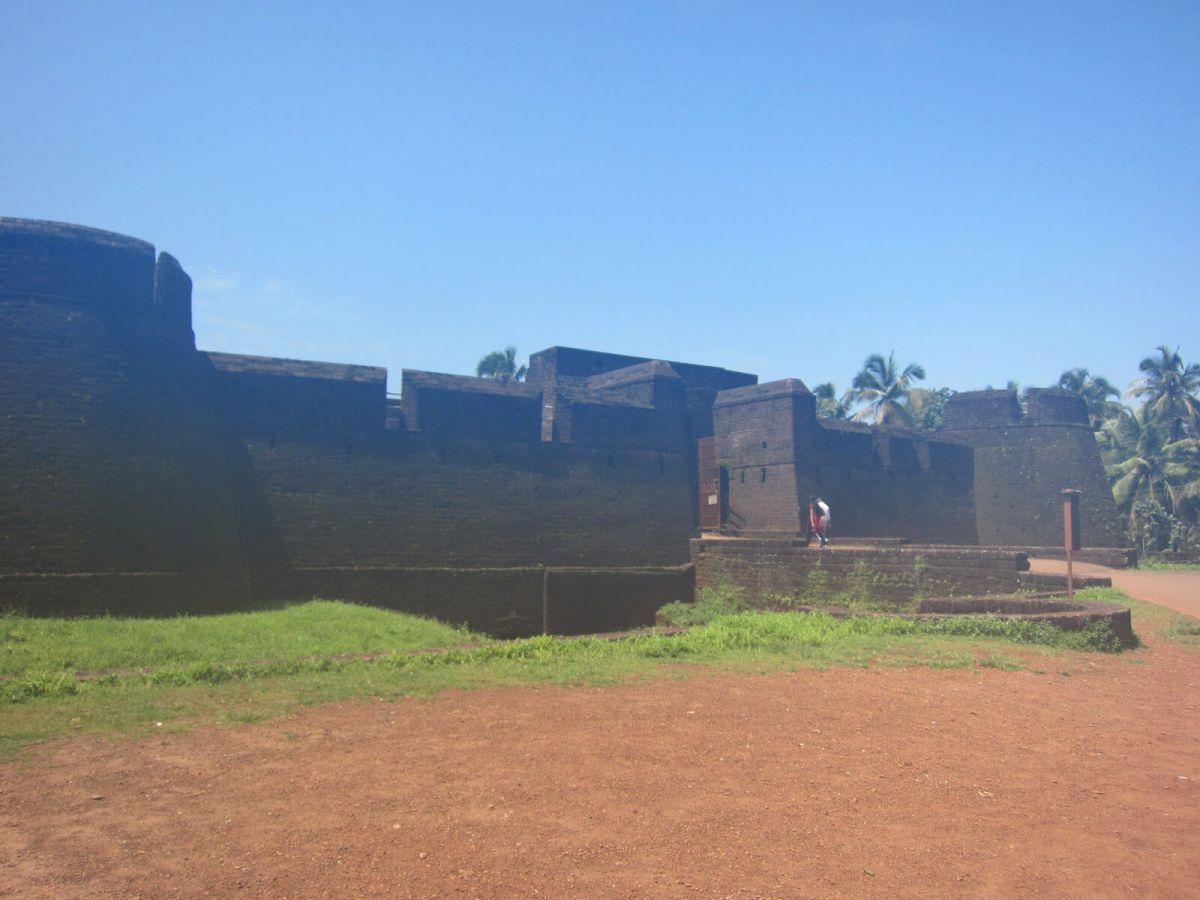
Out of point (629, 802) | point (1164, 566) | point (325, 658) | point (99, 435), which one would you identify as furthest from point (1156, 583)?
point (99, 435)

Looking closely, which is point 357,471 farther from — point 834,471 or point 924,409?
point 924,409

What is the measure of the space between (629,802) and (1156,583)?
44.6 feet

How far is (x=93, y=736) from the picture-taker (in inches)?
193

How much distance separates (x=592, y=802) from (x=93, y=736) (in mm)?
2707

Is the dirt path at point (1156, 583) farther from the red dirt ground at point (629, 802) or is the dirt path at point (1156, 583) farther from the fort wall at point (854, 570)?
the red dirt ground at point (629, 802)

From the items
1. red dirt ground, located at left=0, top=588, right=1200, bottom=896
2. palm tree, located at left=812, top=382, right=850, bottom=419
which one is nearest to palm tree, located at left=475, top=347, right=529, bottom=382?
palm tree, located at left=812, top=382, right=850, bottom=419

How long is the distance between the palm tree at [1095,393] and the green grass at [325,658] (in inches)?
1485

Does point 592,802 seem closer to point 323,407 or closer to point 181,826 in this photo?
point 181,826

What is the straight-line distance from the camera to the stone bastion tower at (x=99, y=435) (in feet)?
30.8

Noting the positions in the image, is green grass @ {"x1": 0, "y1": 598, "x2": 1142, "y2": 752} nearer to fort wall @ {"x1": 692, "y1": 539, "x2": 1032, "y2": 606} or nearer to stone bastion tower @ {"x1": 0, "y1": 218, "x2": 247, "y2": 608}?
stone bastion tower @ {"x1": 0, "y1": 218, "x2": 247, "y2": 608}

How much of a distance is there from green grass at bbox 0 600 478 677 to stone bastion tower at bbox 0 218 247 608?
2.04 feet

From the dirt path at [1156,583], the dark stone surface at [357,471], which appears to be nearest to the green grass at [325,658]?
the dark stone surface at [357,471]

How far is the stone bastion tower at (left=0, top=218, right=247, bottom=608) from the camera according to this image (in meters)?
9.38

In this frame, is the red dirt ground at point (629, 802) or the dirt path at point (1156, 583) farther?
the dirt path at point (1156, 583)
